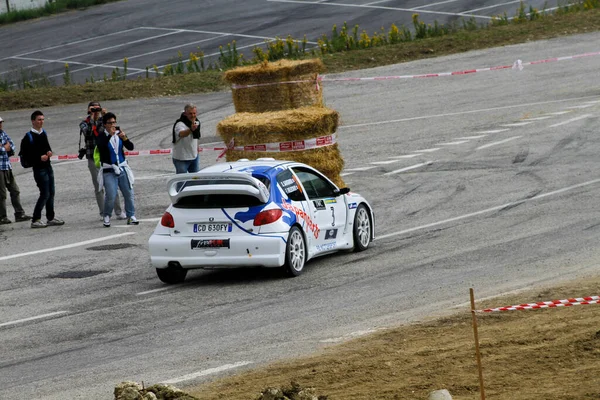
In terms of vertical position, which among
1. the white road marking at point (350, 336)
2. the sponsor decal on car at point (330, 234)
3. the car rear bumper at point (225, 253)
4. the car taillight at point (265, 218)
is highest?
the car taillight at point (265, 218)

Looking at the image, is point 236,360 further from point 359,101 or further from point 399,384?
point 359,101

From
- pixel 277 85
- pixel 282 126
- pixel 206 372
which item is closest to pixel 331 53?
Answer: pixel 277 85

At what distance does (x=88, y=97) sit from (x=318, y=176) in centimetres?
1930

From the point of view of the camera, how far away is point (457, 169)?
24109mm

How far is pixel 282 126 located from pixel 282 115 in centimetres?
35

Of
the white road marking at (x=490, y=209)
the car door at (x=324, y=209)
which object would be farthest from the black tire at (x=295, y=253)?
the white road marking at (x=490, y=209)

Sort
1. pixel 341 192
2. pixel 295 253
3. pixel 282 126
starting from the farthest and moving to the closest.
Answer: pixel 282 126
pixel 341 192
pixel 295 253

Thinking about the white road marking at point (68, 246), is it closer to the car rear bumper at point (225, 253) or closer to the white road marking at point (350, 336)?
the car rear bumper at point (225, 253)

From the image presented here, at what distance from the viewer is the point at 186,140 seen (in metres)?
21.2

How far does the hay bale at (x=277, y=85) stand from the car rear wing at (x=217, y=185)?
20.9 ft

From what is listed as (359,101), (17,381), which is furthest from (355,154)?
(17,381)

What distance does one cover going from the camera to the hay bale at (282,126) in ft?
65.7

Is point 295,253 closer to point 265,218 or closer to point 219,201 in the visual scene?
point 265,218

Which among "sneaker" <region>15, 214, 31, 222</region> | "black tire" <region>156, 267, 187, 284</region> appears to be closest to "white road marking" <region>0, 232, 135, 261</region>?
"sneaker" <region>15, 214, 31, 222</region>
